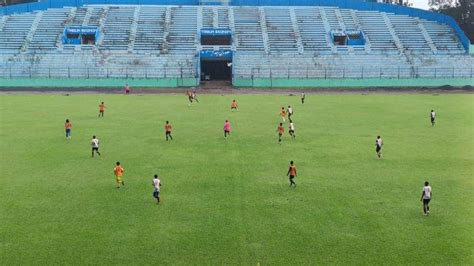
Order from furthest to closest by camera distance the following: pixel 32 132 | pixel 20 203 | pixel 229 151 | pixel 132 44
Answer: pixel 132 44, pixel 32 132, pixel 229 151, pixel 20 203

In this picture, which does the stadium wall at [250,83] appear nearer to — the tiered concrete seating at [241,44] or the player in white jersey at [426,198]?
the tiered concrete seating at [241,44]

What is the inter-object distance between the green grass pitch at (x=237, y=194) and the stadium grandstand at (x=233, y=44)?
1340 inches

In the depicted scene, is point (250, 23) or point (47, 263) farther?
point (250, 23)

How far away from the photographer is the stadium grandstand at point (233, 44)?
241 feet

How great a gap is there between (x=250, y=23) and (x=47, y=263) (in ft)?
253

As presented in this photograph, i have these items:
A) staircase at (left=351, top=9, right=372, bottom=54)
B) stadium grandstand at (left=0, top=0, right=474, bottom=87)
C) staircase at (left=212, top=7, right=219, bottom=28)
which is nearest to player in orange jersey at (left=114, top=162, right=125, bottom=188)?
stadium grandstand at (left=0, top=0, right=474, bottom=87)

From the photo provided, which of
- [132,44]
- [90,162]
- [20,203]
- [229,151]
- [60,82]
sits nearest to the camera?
[20,203]

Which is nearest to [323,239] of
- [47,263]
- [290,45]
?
[47,263]

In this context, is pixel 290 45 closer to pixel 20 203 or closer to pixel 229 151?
pixel 229 151

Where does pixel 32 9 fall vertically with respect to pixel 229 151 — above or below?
A: above

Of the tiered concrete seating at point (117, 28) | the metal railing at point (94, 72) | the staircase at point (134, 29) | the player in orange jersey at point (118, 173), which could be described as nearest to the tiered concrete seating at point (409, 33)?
the metal railing at point (94, 72)

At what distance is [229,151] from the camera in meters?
28.9

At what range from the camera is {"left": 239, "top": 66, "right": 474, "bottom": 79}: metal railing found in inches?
2908

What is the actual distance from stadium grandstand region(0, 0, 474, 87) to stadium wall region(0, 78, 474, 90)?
133mm
